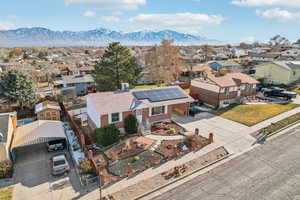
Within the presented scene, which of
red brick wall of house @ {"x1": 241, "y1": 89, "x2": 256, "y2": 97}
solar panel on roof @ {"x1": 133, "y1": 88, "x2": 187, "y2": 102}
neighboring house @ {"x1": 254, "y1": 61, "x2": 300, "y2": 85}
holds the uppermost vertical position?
A: neighboring house @ {"x1": 254, "y1": 61, "x2": 300, "y2": 85}

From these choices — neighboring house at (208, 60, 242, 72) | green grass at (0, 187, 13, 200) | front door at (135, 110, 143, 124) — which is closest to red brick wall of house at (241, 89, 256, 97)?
front door at (135, 110, 143, 124)

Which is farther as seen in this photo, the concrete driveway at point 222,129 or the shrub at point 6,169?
the concrete driveway at point 222,129

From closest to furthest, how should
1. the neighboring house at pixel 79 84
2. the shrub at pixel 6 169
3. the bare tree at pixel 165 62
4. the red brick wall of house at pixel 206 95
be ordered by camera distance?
1. the shrub at pixel 6 169
2. the red brick wall of house at pixel 206 95
3. the bare tree at pixel 165 62
4. the neighboring house at pixel 79 84

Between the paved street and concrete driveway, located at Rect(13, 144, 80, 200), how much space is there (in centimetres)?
725

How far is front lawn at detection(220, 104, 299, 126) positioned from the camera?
83.7ft

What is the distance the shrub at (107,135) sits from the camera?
19172 mm

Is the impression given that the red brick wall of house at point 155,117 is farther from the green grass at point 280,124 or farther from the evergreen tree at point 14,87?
the evergreen tree at point 14,87

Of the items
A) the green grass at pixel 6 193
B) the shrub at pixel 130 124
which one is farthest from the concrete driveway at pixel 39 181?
the shrub at pixel 130 124

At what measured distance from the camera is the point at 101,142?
19.3m

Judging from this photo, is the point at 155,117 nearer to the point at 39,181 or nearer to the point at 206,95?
the point at 206,95

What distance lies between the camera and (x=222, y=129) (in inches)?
910

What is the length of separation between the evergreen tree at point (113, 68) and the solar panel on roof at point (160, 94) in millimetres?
9139

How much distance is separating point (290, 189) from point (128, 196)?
11910 mm

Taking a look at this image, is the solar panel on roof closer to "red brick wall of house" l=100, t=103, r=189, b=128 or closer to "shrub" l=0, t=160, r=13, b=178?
"red brick wall of house" l=100, t=103, r=189, b=128
